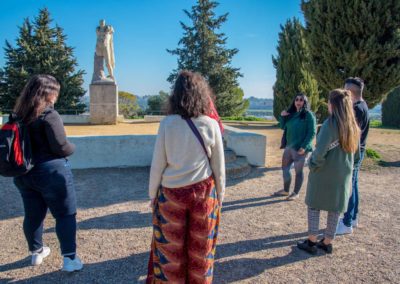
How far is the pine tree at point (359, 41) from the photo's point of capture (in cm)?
789

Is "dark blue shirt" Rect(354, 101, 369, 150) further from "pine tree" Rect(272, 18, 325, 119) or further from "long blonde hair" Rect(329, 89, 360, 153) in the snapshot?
"pine tree" Rect(272, 18, 325, 119)

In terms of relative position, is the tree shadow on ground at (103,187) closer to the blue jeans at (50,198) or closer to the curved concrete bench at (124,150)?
the curved concrete bench at (124,150)

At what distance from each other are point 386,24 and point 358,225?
19.6 ft

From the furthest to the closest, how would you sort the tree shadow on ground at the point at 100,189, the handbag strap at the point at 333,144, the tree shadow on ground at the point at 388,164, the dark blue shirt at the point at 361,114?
the tree shadow on ground at the point at 388,164 < the tree shadow on ground at the point at 100,189 < the dark blue shirt at the point at 361,114 < the handbag strap at the point at 333,144

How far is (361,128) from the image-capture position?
382cm

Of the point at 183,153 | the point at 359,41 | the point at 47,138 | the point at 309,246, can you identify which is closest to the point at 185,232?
the point at 183,153

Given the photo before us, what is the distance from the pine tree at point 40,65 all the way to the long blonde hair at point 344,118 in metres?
22.3

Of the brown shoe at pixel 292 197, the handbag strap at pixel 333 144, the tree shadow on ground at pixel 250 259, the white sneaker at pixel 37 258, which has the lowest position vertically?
the tree shadow on ground at pixel 250 259

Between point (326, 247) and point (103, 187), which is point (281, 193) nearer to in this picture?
point (326, 247)

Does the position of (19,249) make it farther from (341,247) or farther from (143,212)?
(341,247)

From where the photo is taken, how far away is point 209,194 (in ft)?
7.68

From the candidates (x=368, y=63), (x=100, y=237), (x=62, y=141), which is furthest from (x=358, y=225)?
(x=368, y=63)

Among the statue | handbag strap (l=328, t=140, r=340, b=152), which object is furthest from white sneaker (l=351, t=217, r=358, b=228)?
the statue

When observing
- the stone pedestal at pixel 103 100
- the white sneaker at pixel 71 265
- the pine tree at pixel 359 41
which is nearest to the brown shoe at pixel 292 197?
the white sneaker at pixel 71 265
